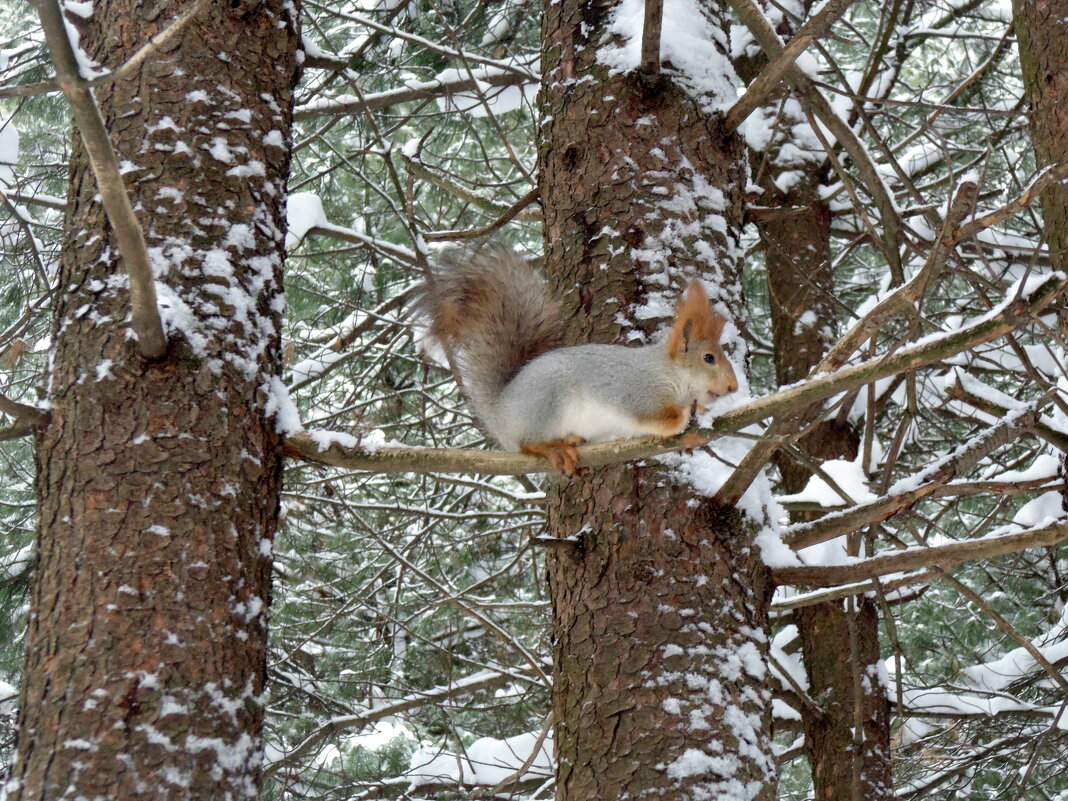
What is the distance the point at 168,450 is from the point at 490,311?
1.01 m

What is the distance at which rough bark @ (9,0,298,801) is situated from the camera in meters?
1.37

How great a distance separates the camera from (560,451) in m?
1.90

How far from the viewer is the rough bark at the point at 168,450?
137 cm

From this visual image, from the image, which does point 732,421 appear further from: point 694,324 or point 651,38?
point 651,38

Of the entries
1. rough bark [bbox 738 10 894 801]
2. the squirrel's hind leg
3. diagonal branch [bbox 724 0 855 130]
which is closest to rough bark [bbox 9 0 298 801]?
the squirrel's hind leg

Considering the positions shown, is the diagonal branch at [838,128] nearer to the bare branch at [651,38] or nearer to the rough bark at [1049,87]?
the bare branch at [651,38]

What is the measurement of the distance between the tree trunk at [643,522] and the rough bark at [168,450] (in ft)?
2.30

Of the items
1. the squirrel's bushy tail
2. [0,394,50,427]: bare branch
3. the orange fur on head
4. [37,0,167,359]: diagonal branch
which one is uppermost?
the squirrel's bushy tail

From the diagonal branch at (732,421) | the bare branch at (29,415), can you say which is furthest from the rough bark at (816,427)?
the bare branch at (29,415)

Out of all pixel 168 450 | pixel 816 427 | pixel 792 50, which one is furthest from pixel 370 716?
pixel 792 50

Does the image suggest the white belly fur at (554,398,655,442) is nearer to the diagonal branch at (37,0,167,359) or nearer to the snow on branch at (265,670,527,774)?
the diagonal branch at (37,0,167,359)

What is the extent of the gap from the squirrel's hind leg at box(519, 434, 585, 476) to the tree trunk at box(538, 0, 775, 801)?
0.31 ft

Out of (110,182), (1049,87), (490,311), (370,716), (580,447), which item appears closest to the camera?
(110,182)

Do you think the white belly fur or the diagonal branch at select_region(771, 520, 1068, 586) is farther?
the white belly fur
